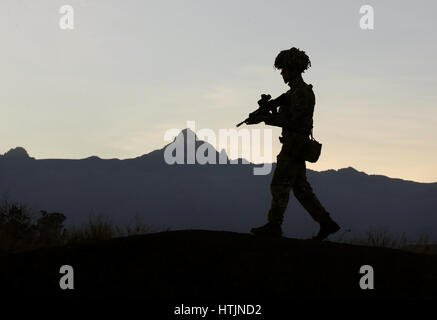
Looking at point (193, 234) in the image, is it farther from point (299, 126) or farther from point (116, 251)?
point (299, 126)

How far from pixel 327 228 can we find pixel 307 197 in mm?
507

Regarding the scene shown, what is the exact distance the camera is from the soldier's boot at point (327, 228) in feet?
31.2

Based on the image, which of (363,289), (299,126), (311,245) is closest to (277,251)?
(311,245)

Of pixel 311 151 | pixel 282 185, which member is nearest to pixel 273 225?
pixel 282 185

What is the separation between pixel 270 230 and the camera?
9258mm

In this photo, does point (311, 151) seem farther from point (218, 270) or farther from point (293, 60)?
point (218, 270)

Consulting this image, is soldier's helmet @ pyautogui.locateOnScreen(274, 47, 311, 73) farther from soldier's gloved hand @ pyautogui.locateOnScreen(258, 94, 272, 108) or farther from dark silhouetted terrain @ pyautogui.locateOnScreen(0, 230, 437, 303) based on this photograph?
dark silhouetted terrain @ pyautogui.locateOnScreen(0, 230, 437, 303)

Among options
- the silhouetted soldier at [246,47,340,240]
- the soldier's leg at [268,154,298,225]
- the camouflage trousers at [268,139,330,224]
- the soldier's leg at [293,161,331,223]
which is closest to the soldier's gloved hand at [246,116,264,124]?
the silhouetted soldier at [246,47,340,240]

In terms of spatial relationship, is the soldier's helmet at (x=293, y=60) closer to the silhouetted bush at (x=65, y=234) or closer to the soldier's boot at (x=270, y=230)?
the soldier's boot at (x=270, y=230)

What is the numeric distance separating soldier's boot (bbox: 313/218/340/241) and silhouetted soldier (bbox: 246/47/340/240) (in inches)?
2.1

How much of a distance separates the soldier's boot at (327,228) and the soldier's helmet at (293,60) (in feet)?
6.80

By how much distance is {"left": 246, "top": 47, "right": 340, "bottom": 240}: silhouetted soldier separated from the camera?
30.2 feet
